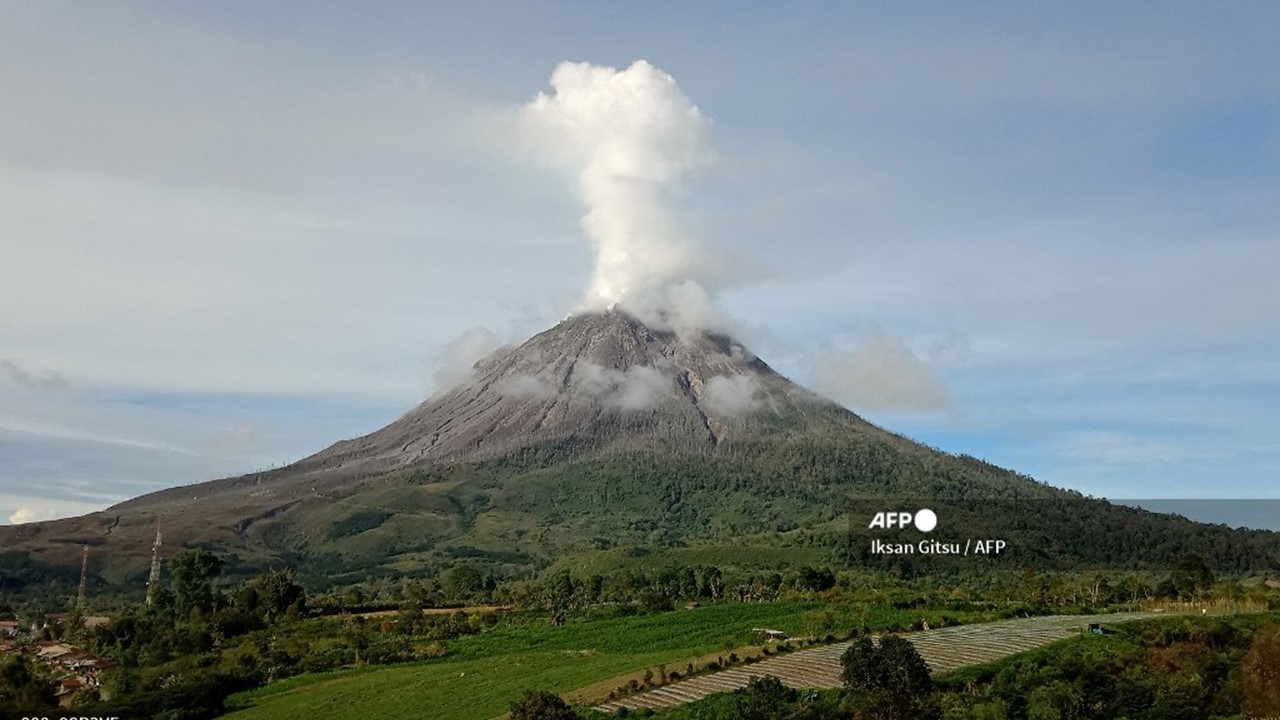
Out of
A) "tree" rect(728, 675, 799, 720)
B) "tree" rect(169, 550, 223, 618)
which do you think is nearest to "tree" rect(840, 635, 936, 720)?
"tree" rect(728, 675, 799, 720)

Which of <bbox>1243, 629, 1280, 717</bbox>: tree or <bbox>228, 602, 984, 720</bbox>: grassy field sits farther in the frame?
<bbox>228, 602, 984, 720</bbox>: grassy field

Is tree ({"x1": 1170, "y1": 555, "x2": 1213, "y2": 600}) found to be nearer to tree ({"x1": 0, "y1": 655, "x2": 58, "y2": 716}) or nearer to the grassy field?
the grassy field

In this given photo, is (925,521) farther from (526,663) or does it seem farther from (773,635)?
(526,663)

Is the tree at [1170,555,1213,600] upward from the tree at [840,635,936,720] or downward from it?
upward

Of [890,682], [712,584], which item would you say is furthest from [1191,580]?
[890,682]

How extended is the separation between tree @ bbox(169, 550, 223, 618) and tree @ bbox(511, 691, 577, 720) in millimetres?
51534

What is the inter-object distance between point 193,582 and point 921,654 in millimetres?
63465

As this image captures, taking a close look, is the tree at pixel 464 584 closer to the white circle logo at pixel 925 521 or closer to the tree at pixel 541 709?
the white circle logo at pixel 925 521

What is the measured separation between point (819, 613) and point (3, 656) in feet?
170

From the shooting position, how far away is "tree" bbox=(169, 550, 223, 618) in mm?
81312

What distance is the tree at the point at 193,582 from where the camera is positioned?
81312mm

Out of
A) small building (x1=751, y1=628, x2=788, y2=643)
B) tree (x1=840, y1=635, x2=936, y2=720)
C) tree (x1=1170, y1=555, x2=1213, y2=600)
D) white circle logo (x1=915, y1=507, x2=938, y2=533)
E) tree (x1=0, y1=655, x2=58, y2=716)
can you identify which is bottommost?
tree (x1=0, y1=655, x2=58, y2=716)

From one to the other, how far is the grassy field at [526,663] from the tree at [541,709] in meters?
5.06

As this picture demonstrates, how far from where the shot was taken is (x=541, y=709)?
37.1 meters
